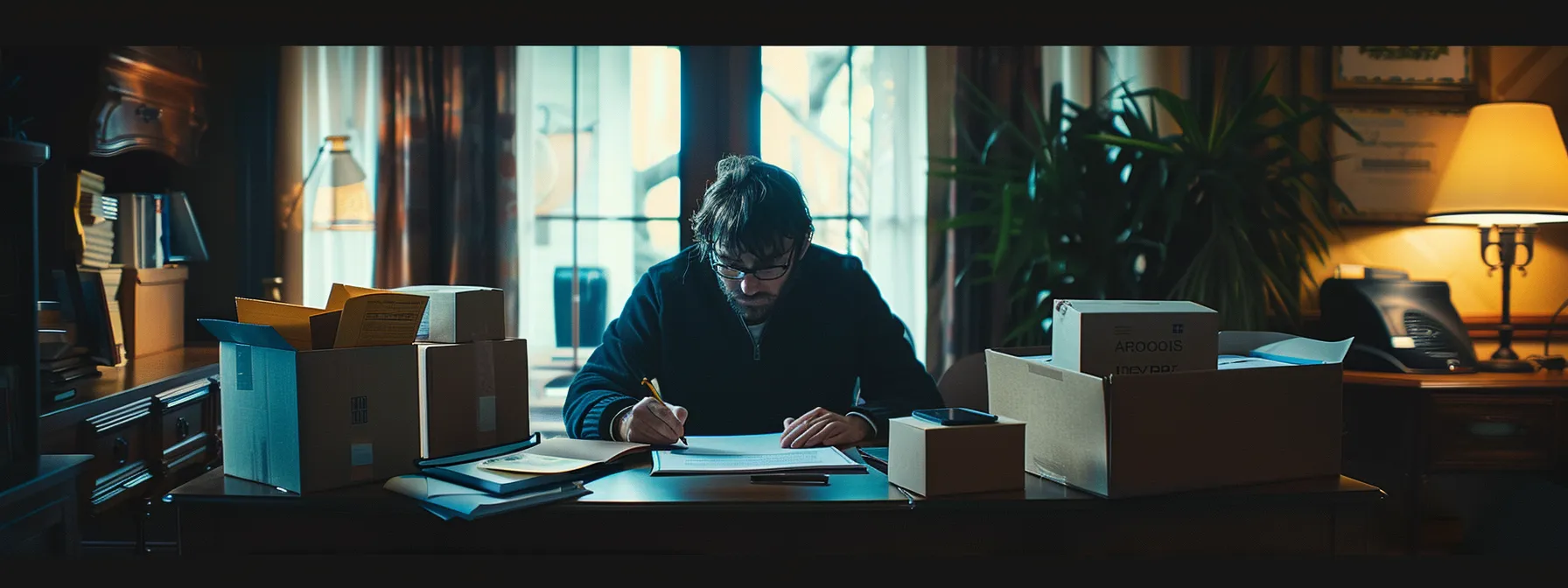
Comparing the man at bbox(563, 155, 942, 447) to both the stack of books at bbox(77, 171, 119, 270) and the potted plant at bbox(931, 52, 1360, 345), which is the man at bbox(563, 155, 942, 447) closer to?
the potted plant at bbox(931, 52, 1360, 345)

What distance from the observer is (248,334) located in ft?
4.40

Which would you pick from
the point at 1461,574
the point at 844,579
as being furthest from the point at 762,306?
the point at 1461,574

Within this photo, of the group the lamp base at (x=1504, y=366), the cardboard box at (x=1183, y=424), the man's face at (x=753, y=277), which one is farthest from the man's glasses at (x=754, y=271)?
the lamp base at (x=1504, y=366)

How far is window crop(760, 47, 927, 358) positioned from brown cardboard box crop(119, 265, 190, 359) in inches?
73.7

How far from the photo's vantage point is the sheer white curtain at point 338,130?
3.24 metres

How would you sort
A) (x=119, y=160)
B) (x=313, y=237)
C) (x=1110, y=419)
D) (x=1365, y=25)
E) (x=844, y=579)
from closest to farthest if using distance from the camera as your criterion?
Answer: 1. (x=1365, y=25)
2. (x=844, y=579)
3. (x=1110, y=419)
4. (x=119, y=160)
5. (x=313, y=237)

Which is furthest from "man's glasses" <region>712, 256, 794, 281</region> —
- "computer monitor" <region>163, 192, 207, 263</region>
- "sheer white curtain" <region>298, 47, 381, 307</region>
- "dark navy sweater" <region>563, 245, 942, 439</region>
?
"computer monitor" <region>163, 192, 207, 263</region>

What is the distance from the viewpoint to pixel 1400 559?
0.36 m

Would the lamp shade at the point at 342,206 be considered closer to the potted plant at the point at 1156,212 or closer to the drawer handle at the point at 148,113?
the drawer handle at the point at 148,113

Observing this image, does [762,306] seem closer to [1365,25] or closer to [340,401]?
[340,401]

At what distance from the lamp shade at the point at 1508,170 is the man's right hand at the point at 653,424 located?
2.52m

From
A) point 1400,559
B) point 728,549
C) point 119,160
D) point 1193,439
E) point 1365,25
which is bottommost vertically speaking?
point 728,549

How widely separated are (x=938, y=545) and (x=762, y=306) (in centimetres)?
88

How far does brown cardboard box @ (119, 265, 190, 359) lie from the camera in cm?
264
